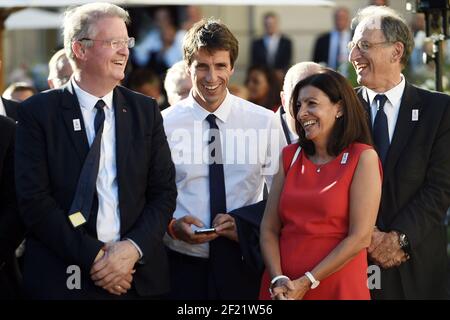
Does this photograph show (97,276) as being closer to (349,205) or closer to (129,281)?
(129,281)

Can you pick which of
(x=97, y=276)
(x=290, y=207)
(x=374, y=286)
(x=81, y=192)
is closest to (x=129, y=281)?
(x=97, y=276)

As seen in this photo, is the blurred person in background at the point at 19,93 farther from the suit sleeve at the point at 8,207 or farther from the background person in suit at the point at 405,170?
the background person in suit at the point at 405,170

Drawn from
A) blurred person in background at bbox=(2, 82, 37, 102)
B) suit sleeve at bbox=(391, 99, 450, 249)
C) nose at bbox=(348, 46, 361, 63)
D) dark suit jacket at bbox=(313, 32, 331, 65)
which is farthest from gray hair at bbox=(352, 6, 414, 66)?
dark suit jacket at bbox=(313, 32, 331, 65)

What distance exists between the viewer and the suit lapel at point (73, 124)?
514cm

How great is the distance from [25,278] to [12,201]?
18.4 inches

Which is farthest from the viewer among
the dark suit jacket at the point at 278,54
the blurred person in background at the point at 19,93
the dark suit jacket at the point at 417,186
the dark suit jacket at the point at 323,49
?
the dark suit jacket at the point at 278,54

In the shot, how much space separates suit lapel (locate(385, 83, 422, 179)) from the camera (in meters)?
5.57

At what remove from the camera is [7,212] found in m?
5.42

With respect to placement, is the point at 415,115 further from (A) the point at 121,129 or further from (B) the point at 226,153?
(A) the point at 121,129

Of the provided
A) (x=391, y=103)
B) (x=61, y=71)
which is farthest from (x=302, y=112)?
(x=61, y=71)

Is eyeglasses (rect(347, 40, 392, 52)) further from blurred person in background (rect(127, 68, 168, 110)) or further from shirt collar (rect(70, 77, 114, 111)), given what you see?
blurred person in background (rect(127, 68, 168, 110))

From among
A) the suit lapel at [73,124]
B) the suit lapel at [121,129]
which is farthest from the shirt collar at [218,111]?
the suit lapel at [73,124]

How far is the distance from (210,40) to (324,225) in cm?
145

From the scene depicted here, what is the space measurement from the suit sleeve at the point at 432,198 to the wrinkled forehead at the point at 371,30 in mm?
567
